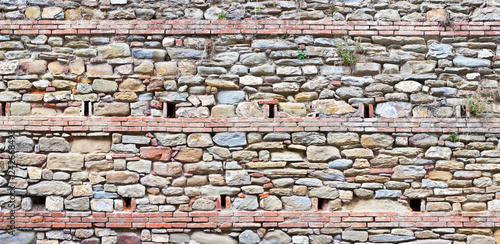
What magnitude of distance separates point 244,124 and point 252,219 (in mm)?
1041

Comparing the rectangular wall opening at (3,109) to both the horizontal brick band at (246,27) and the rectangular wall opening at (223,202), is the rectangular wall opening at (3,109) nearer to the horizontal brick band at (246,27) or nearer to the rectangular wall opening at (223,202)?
the horizontal brick band at (246,27)

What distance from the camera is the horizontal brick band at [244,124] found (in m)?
3.71

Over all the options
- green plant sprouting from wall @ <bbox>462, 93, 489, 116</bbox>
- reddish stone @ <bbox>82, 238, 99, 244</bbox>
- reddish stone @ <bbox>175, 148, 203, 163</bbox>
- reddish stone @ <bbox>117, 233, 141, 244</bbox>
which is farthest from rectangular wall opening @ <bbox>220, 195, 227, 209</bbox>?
green plant sprouting from wall @ <bbox>462, 93, 489, 116</bbox>

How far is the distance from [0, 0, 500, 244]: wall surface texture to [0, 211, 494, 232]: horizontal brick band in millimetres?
15

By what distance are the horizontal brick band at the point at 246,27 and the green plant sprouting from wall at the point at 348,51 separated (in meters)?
0.12

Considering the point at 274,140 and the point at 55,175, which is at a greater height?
the point at 274,140

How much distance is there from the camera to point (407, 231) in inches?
146

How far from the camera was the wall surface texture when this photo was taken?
371 centimetres

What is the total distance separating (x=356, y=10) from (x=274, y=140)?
1.80 m

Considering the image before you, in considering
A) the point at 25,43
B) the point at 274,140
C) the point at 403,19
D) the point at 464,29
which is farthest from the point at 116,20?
the point at 464,29

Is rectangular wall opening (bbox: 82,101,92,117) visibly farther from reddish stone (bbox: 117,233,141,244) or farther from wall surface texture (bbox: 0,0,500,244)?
reddish stone (bbox: 117,233,141,244)

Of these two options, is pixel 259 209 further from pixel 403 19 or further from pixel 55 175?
pixel 403 19

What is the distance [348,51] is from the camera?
151 inches

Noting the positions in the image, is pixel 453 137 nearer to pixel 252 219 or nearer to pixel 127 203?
pixel 252 219
